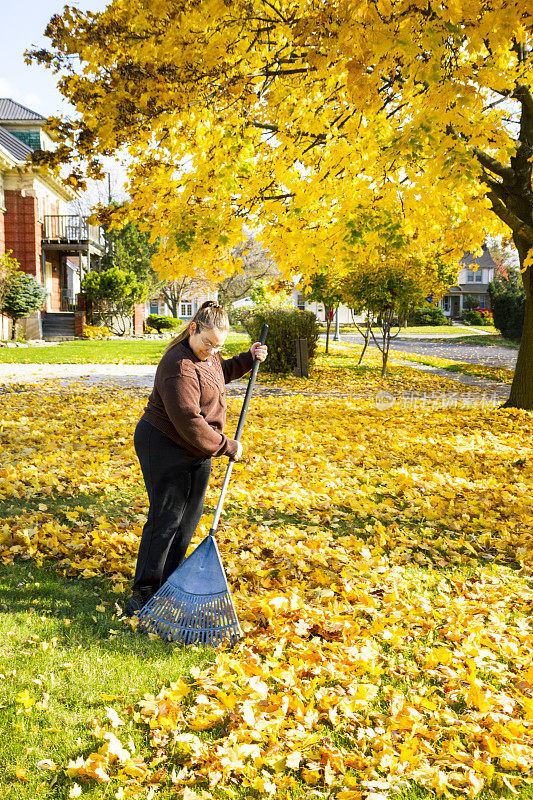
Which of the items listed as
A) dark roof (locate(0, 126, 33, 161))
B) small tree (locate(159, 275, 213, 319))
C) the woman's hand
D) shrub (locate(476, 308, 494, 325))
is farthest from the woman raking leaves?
shrub (locate(476, 308, 494, 325))

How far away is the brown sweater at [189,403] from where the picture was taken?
3.12 m

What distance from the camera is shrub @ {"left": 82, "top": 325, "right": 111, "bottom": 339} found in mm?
27875

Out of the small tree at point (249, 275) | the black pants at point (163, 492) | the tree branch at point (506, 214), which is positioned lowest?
the black pants at point (163, 492)

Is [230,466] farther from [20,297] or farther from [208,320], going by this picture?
[20,297]

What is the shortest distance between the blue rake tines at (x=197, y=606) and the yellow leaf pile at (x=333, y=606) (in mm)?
199

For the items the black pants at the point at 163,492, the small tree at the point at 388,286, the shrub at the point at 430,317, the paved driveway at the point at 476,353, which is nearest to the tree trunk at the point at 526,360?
the small tree at the point at 388,286

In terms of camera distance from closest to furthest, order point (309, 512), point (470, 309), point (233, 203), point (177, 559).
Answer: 1. point (177, 559)
2. point (309, 512)
3. point (233, 203)
4. point (470, 309)

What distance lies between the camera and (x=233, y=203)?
843 cm

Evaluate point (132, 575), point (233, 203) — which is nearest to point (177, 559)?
point (132, 575)

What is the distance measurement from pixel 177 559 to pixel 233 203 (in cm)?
609

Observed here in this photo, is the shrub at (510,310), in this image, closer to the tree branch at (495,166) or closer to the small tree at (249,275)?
the small tree at (249,275)

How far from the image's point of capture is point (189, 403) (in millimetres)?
3121

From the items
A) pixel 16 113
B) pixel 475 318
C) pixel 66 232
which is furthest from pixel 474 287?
pixel 16 113

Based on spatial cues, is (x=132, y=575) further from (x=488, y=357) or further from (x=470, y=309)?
(x=470, y=309)
